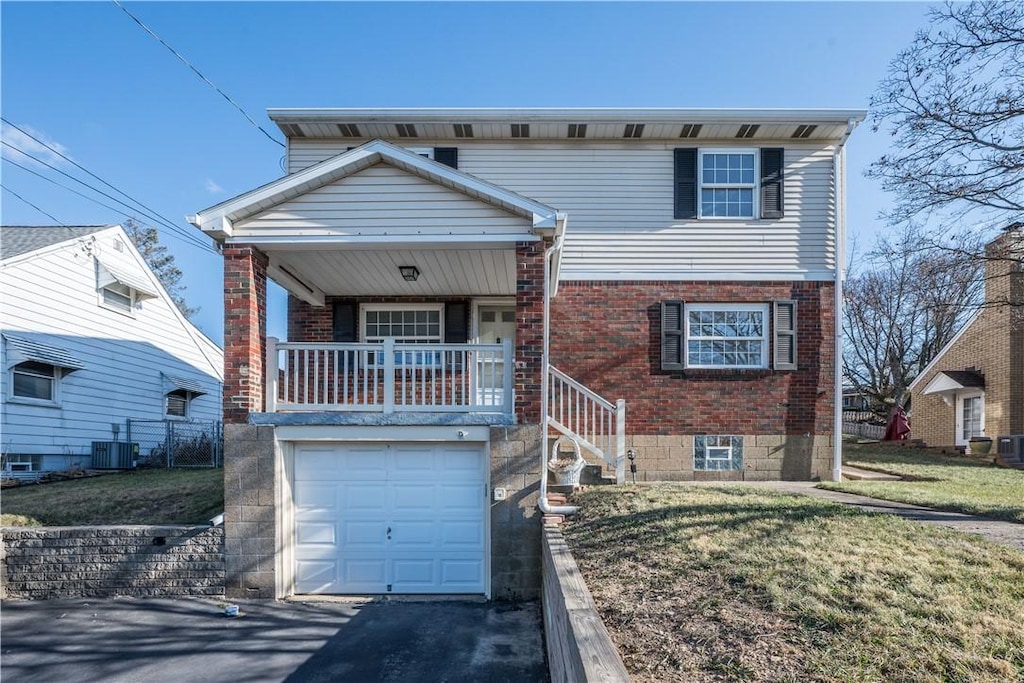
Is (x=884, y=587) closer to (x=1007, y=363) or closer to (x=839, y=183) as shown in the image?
(x=839, y=183)

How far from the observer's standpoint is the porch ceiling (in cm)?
878

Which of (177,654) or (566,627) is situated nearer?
(566,627)

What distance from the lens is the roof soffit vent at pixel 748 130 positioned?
34.2 ft

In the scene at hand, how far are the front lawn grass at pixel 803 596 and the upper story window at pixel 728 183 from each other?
6081mm

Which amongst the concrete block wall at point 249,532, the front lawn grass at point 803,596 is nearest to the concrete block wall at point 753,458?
the front lawn grass at point 803,596

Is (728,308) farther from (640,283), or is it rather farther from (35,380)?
(35,380)

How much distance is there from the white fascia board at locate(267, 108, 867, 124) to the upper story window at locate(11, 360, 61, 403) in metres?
7.42

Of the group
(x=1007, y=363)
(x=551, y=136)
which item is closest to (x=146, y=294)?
(x=551, y=136)

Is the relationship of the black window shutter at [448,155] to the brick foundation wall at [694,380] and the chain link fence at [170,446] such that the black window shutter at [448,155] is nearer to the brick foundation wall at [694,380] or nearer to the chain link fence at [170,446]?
the brick foundation wall at [694,380]

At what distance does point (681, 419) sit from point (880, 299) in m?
20.2

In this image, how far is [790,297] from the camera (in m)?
10.7

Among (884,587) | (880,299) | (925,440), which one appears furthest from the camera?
(880,299)

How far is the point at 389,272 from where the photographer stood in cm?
985

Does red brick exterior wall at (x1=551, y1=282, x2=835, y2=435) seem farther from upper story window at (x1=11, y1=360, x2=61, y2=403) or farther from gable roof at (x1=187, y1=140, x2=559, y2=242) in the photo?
upper story window at (x1=11, y1=360, x2=61, y2=403)
